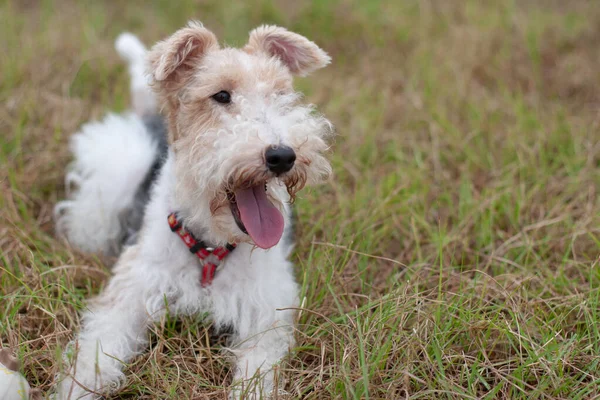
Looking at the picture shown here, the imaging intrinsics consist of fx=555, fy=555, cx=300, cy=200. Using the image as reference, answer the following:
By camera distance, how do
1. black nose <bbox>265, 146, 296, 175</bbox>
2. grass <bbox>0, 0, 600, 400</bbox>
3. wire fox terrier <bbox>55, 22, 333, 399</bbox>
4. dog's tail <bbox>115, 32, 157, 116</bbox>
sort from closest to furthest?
1. black nose <bbox>265, 146, 296, 175</bbox>
2. wire fox terrier <bbox>55, 22, 333, 399</bbox>
3. grass <bbox>0, 0, 600, 400</bbox>
4. dog's tail <bbox>115, 32, 157, 116</bbox>

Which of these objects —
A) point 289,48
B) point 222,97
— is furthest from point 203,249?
point 289,48

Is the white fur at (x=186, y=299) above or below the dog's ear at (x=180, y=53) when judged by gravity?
below

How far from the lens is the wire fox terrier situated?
282 centimetres

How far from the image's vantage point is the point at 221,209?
2.96 metres

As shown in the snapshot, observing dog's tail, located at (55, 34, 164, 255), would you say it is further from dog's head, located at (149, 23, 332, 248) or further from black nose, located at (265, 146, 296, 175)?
black nose, located at (265, 146, 296, 175)

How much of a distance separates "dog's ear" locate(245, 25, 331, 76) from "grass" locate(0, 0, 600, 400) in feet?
3.98

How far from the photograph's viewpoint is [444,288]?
3.68 meters

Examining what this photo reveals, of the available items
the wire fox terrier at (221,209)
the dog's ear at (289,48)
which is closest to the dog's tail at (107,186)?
the wire fox terrier at (221,209)

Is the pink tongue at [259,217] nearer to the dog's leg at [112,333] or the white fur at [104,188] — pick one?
the dog's leg at [112,333]

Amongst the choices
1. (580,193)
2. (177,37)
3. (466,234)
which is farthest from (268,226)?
(580,193)

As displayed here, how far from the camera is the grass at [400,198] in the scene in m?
3.04

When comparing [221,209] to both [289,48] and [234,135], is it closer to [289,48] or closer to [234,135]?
[234,135]

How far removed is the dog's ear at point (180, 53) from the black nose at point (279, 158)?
85cm

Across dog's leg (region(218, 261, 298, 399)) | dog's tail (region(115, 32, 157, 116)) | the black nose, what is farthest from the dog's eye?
dog's tail (region(115, 32, 157, 116))
